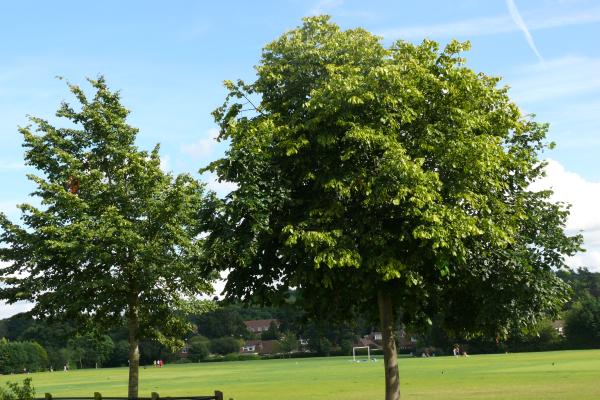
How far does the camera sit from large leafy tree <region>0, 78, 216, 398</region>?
2855 cm

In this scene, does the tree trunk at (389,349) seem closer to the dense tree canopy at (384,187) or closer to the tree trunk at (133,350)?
the dense tree canopy at (384,187)

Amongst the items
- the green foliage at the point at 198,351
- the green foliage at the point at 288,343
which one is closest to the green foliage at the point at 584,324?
the green foliage at the point at 288,343

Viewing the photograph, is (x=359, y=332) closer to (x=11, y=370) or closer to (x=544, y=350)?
(x=544, y=350)

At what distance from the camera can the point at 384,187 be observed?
19828 millimetres

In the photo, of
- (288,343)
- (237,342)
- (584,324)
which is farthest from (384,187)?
(237,342)

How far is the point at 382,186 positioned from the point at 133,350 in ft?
53.7

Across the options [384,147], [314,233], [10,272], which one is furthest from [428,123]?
[10,272]

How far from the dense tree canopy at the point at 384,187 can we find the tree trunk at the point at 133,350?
27.5 feet

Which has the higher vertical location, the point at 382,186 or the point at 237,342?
the point at 382,186

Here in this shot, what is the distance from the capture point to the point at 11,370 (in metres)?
141

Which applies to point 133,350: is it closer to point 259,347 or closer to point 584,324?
point 584,324

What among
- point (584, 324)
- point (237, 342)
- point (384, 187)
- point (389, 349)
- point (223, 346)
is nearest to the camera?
point (384, 187)

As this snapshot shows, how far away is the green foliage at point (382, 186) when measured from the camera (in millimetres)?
20359

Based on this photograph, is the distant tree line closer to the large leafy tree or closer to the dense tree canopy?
the large leafy tree
